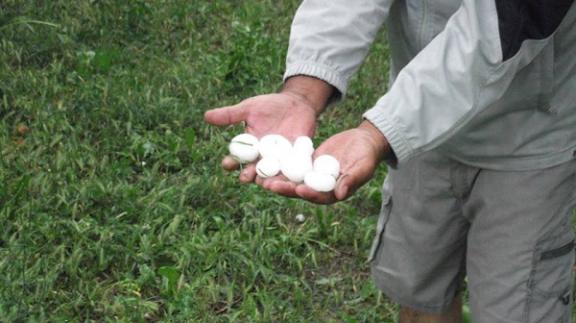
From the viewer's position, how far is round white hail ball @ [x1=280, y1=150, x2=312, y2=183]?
2229 millimetres

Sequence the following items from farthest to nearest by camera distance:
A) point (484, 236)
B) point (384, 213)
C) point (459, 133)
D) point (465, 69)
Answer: point (384, 213) < point (484, 236) < point (459, 133) < point (465, 69)

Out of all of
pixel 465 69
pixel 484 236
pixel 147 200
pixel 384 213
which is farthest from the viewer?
pixel 147 200

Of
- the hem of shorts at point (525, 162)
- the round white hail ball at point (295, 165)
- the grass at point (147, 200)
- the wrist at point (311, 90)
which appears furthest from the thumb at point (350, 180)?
the grass at point (147, 200)

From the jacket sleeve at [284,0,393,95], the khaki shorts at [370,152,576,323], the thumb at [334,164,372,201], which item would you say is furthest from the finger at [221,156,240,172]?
the khaki shorts at [370,152,576,323]

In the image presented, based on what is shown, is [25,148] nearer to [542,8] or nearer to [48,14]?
[48,14]

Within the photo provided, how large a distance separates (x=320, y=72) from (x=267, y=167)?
25 centimetres

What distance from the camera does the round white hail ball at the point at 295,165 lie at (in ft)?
7.31

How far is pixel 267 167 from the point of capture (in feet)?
7.34

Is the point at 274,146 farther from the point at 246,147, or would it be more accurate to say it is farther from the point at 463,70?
the point at 463,70

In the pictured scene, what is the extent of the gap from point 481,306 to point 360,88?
2237 millimetres

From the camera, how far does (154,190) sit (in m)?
3.64

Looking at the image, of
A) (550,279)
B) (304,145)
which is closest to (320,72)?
(304,145)

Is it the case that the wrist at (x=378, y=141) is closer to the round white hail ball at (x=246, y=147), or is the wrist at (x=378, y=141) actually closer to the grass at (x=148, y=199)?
the round white hail ball at (x=246, y=147)

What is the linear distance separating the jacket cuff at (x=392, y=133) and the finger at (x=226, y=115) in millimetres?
365
